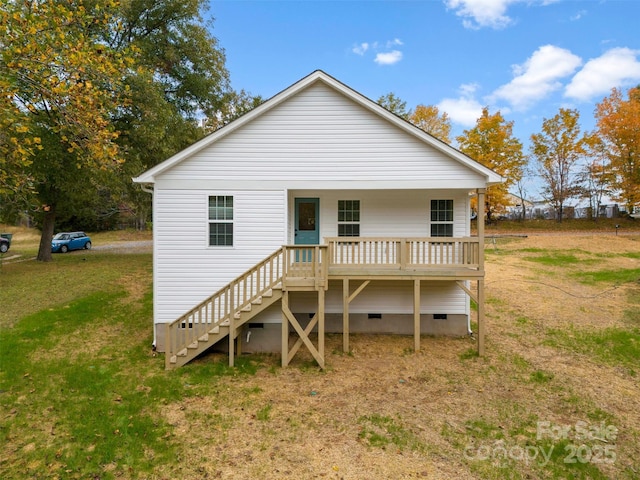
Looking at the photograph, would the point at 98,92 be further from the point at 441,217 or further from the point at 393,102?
the point at 393,102

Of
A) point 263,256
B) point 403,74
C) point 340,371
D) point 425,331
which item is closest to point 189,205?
point 263,256

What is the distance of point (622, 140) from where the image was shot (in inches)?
1135

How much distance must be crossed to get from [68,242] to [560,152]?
146ft

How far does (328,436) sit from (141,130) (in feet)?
52.6

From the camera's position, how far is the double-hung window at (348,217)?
10141 millimetres

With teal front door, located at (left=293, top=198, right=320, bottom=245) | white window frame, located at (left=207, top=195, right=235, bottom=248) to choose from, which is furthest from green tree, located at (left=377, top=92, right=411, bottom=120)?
white window frame, located at (left=207, top=195, right=235, bottom=248)

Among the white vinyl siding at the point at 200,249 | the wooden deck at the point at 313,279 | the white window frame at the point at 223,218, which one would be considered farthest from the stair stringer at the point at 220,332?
the white window frame at the point at 223,218

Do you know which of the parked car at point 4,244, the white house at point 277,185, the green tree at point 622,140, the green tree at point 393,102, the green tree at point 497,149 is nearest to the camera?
the white house at point 277,185

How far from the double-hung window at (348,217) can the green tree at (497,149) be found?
25.7 m

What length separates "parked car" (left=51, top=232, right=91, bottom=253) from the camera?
22.7 metres

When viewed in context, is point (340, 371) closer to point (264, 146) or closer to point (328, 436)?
point (328, 436)

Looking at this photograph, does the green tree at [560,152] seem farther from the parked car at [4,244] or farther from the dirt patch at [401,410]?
the parked car at [4,244]

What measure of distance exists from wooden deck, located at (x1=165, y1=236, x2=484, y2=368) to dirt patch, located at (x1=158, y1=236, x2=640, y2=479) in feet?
2.53

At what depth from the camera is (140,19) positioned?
1825cm
